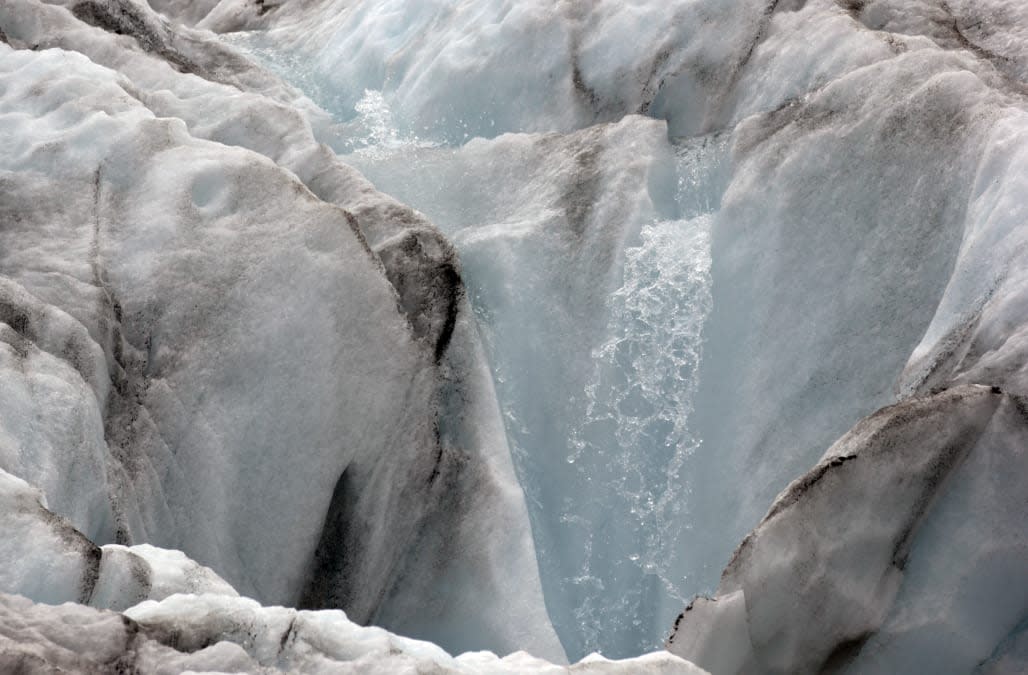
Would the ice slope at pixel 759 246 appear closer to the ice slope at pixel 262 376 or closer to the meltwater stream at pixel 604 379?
the meltwater stream at pixel 604 379

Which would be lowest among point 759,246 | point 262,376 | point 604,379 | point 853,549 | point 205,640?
point 604,379

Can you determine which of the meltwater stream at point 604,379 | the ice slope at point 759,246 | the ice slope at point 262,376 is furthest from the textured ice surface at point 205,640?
the ice slope at point 759,246

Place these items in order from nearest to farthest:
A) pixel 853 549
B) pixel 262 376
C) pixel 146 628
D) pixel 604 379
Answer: pixel 146 628, pixel 853 549, pixel 262 376, pixel 604 379

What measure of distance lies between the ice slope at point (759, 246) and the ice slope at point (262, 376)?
503 mm

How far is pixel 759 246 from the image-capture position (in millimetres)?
7602

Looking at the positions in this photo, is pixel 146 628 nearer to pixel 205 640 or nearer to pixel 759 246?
pixel 205 640

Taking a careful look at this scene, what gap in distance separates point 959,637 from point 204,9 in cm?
1192

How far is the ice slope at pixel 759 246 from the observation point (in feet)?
22.5

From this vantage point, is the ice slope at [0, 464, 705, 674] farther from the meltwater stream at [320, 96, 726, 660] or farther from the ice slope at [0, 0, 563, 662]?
the meltwater stream at [320, 96, 726, 660]

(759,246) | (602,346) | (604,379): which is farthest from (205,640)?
(759,246)

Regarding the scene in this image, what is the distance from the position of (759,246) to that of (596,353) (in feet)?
4.12

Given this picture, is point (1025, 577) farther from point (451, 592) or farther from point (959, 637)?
point (451, 592)

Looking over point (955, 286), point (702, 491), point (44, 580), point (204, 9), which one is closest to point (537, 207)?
point (702, 491)

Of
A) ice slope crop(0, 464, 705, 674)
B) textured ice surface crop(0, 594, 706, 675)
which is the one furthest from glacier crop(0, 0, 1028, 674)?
textured ice surface crop(0, 594, 706, 675)
